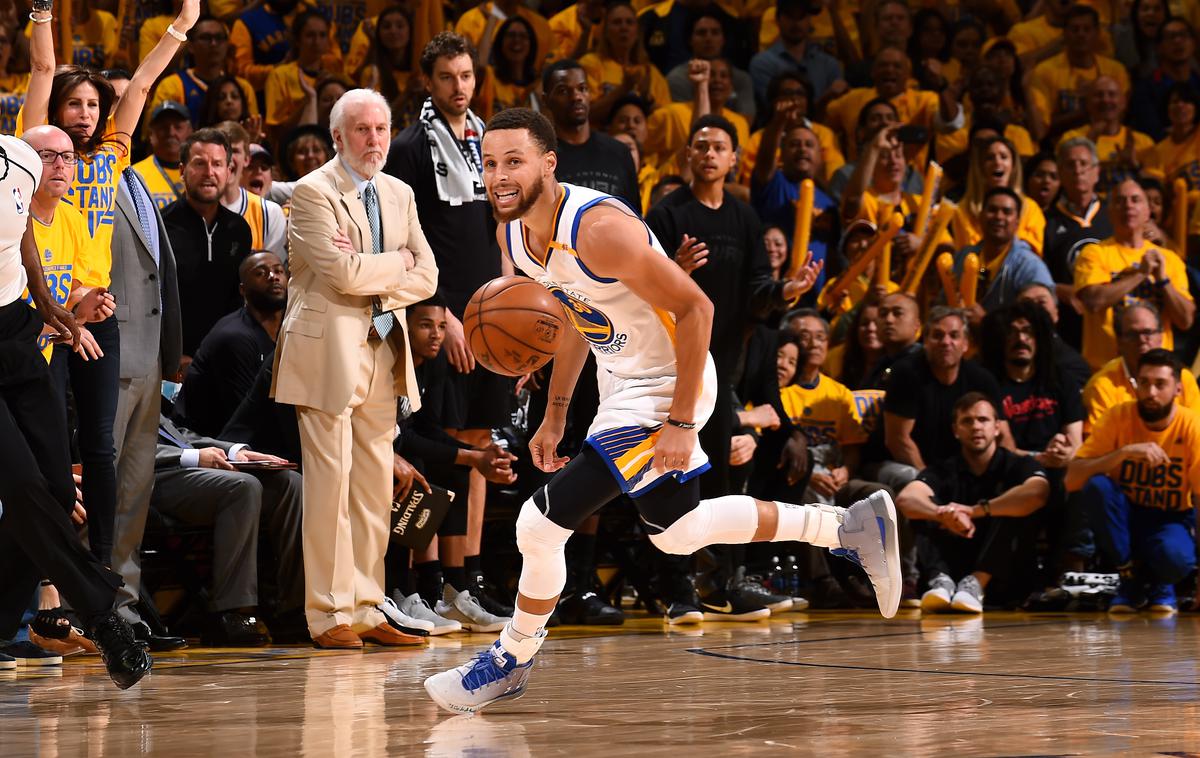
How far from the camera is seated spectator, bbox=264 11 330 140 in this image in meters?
10.4

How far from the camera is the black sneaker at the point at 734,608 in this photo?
7.46 meters

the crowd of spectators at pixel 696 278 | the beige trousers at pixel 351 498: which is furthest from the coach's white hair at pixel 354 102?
the beige trousers at pixel 351 498

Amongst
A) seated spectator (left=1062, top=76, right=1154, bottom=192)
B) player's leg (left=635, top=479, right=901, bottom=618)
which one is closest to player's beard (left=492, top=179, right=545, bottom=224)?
player's leg (left=635, top=479, right=901, bottom=618)

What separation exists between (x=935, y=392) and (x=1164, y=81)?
5.40 metres

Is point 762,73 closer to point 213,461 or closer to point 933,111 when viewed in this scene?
point 933,111

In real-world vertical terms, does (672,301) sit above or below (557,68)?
below

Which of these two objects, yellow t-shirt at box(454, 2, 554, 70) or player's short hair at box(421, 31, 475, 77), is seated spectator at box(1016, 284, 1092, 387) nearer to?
player's short hair at box(421, 31, 475, 77)

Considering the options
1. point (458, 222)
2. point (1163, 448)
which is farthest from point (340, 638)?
point (1163, 448)

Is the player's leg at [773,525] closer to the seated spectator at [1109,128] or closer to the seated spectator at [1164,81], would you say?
the seated spectator at [1109,128]

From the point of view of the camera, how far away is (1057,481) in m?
8.33

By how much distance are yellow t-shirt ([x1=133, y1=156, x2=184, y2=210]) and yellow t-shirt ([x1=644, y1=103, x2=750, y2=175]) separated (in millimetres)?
3757

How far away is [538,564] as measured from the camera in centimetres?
418

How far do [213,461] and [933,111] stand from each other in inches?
283

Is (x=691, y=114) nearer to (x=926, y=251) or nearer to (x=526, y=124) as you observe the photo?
(x=926, y=251)
